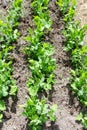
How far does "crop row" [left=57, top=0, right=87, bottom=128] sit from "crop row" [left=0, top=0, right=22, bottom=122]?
27.6 inches

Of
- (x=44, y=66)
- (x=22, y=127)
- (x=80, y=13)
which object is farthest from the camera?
(x=80, y=13)

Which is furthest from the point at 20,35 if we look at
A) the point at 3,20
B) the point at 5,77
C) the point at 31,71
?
the point at 5,77

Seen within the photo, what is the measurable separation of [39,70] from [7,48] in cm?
51

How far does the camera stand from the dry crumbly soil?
4402 millimetres

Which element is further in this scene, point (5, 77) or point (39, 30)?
point (39, 30)

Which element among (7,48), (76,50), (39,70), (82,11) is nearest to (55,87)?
(39,70)

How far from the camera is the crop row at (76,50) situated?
459 centimetres

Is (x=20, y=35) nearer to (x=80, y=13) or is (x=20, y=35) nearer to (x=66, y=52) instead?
(x=66, y=52)

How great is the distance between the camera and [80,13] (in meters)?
5.94

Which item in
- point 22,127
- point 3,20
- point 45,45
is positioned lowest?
point 22,127

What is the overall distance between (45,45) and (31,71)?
391 millimetres

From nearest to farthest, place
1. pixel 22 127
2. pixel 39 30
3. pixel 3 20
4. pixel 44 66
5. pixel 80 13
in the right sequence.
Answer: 1. pixel 22 127
2. pixel 44 66
3. pixel 39 30
4. pixel 3 20
5. pixel 80 13

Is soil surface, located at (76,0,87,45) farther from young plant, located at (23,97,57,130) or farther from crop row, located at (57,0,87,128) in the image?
young plant, located at (23,97,57,130)

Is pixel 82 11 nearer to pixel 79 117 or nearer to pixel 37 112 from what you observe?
pixel 79 117
